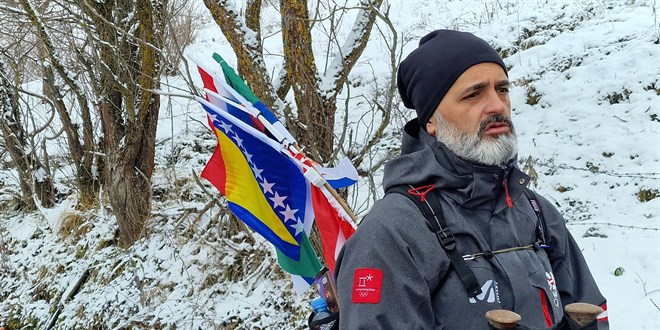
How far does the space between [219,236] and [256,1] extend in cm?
253

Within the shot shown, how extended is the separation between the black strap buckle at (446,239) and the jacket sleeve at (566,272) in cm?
53

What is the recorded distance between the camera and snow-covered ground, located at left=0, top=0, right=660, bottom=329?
5.60 meters

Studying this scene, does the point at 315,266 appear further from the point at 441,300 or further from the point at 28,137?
the point at 28,137

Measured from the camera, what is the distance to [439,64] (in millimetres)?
2143

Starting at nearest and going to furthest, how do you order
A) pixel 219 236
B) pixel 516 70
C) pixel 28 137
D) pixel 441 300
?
pixel 441 300
pixel 219 236
pixel 516 70
pixel 28 137

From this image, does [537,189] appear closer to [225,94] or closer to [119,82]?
[225,94]

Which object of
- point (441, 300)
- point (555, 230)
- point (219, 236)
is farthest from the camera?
point (219, 236)

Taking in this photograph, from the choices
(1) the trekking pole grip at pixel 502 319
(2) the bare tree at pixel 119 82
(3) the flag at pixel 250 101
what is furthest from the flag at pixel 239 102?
(2) the bare tree at pixel 119 82

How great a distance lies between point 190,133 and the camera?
9.45 meters

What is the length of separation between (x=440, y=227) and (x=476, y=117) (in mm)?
419

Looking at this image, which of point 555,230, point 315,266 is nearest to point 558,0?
point 315,266

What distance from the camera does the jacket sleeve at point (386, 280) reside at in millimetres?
1839

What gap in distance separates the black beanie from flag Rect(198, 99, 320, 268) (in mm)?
1629

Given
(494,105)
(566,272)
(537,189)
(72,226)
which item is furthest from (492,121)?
(72,226)
